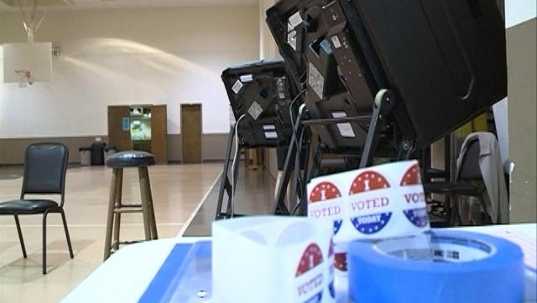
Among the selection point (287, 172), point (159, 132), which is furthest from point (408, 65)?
point (159, 132)

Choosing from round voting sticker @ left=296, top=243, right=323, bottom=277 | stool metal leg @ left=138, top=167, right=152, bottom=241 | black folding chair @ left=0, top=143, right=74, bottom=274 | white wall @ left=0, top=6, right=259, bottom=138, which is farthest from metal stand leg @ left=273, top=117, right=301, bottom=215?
white wall @ left=0, top=6, right=259, bottom=138

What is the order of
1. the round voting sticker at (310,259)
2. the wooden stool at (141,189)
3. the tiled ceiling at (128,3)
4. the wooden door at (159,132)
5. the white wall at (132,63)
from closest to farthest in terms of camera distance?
the round voting sticker at (310,259) → the wooden stool at (141,189) → the tiled ceiling at (128,3) → the wooden door at (159,132) → the white wall at (132,63)

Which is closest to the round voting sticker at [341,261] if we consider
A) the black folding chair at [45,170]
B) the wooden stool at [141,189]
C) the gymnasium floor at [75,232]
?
the wooden stool at [141,189]

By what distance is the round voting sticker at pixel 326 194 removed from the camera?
0.61 meters

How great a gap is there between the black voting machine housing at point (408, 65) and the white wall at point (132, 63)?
13.0 metres

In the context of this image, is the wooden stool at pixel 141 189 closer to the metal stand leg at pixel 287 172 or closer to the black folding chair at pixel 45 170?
the black folding chair at pixel 45 170

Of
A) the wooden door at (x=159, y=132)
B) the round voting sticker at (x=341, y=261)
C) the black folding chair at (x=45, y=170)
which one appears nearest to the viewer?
the round voting sticker at (x=341, y=261)

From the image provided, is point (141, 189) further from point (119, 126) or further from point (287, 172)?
point (119, 126)

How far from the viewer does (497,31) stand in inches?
72.1

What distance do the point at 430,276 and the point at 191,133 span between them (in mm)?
14565

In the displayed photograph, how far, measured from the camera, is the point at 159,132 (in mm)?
14461

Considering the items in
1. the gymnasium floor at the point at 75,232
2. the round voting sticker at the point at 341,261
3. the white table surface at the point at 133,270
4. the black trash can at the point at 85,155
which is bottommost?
the gymnasium floor at the point at 75,232

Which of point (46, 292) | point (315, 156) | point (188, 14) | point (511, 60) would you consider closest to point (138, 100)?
point (188, 14)

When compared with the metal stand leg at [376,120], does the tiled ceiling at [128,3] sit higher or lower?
higher
